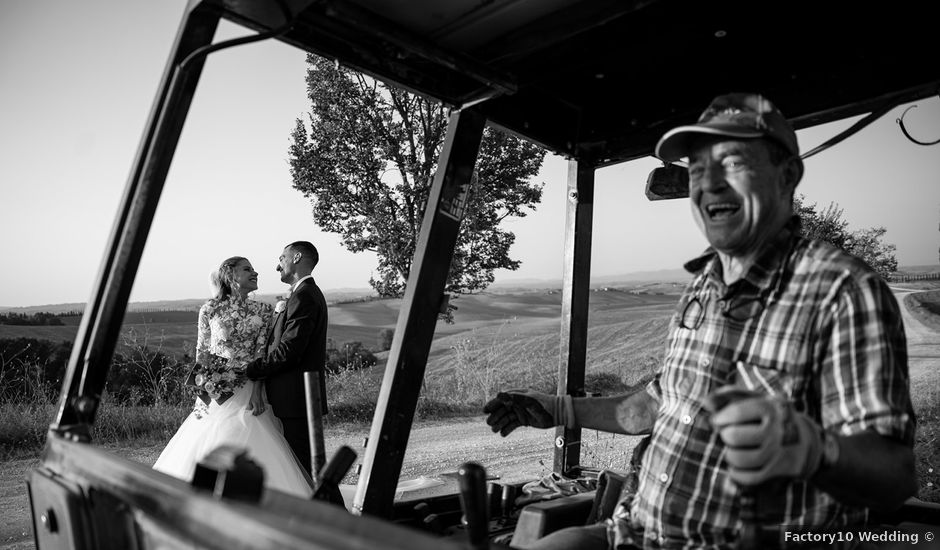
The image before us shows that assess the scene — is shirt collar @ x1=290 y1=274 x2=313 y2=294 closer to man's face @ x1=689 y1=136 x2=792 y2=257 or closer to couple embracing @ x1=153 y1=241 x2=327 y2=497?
couple embracing @ x1=153 y1=241 x2=327 y2=497

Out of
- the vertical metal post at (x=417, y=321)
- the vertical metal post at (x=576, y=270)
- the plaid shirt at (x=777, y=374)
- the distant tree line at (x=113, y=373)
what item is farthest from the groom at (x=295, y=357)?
the distant tree line at (x=113, y=373)

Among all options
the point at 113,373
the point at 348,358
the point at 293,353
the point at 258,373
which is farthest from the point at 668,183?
the point at 348,358

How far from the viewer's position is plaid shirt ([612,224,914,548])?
1550 millimetres

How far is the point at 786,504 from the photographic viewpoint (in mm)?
1642

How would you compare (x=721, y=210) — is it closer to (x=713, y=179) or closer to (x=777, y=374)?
(x=713, y=179)

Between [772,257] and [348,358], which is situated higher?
[772,257]

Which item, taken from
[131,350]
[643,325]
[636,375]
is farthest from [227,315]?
[643,325]

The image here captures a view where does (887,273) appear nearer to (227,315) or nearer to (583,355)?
(583,355)

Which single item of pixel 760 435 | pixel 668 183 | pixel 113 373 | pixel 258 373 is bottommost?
pixel 113 373

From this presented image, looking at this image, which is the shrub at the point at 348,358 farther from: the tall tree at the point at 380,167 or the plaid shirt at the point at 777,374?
the plaid shirt at the point at 777,374

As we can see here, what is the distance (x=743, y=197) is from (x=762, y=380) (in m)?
0.57

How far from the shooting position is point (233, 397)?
543 centimetres

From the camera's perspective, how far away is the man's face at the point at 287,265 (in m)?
5.66

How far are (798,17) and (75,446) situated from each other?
9.01 ft
